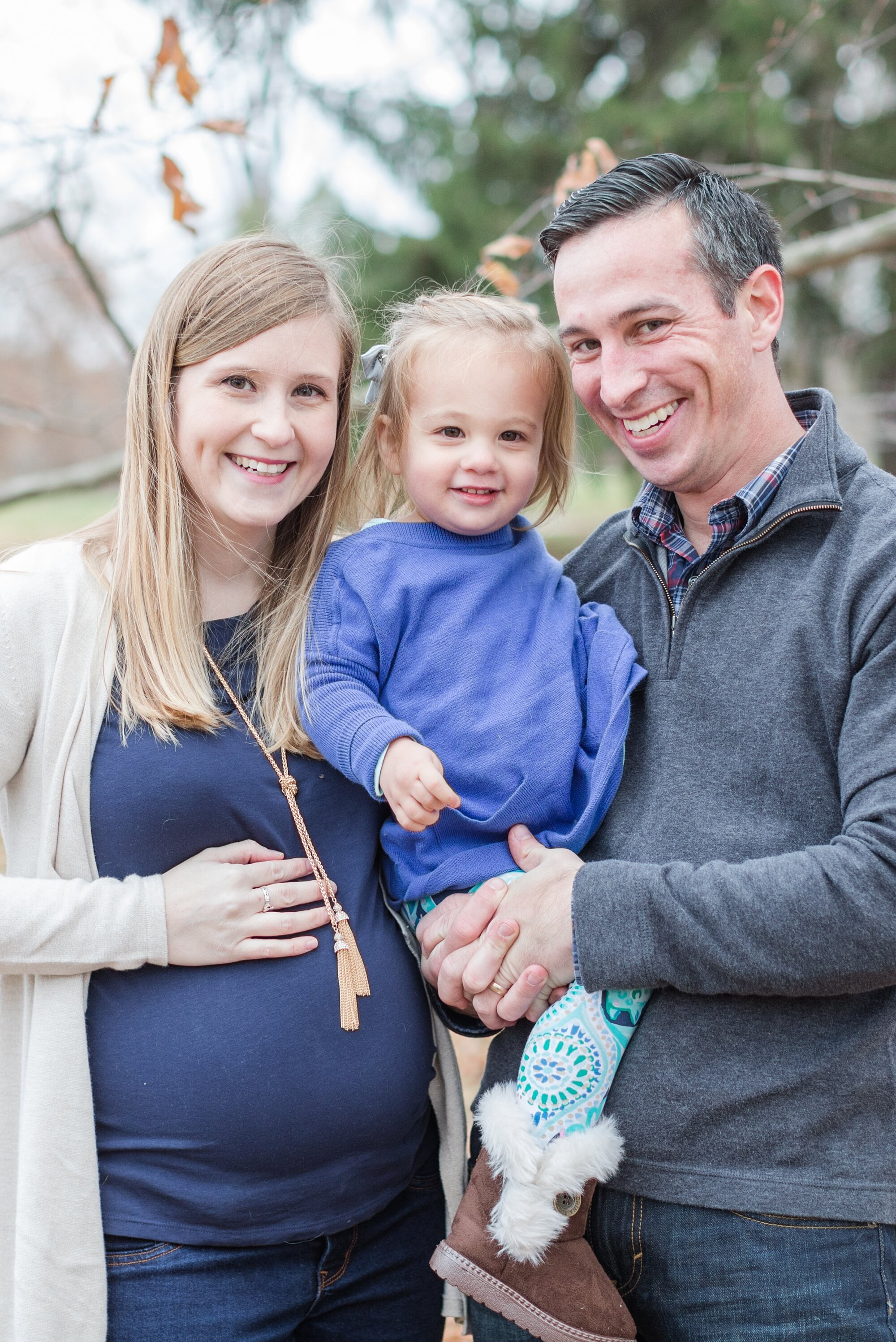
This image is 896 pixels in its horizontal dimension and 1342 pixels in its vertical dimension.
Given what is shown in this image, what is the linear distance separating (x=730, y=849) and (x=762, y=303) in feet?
3.28

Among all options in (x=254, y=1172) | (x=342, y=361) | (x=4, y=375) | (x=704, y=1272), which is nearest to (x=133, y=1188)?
(x=254, y=1172)

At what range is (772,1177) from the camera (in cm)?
163

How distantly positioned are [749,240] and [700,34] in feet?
27.9

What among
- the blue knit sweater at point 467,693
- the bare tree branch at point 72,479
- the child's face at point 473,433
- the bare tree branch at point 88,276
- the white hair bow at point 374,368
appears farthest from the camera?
the bare tree branch at point 72,479

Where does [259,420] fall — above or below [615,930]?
above

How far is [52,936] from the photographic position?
1714 mm

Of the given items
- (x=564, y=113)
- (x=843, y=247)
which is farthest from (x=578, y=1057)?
(x=564, y=113)

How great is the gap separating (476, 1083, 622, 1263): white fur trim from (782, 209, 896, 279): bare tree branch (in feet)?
12.3

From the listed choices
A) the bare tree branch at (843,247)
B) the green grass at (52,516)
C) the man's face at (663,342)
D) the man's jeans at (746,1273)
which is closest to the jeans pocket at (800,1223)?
the man's jeans at (746,1273)

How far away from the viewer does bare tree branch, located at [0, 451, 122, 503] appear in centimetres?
462

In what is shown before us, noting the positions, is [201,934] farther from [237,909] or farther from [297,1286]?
[297,1286]

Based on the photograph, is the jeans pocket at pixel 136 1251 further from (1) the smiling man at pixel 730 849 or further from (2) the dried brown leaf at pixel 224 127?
(2) the dried brown leaf at pixel 224 127

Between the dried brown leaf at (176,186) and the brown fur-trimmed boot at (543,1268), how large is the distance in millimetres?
2789

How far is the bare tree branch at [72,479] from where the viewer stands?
4.62 metres
